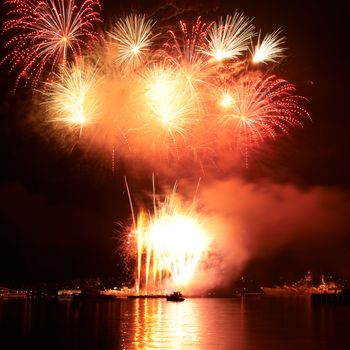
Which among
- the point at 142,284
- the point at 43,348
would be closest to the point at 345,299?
the point at 142,284

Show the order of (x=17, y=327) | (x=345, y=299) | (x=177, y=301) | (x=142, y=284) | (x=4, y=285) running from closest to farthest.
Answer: (x=17, y=327) < (x=177, y=301) < (x=345, y=299) < (x=142, y=284) < (x=4, y=285)

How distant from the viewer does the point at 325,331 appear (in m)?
33.0

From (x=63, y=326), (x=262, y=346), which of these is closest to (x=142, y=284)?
(x=63, y=326)

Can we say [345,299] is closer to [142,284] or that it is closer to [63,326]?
[142,284]

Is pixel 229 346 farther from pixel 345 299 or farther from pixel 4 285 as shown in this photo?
pixel 4 285

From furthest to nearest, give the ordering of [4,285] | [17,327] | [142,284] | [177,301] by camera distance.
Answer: [4,285] → [142,284] → [177,301] → [17,327]

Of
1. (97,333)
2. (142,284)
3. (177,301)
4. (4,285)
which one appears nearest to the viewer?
(97,333)

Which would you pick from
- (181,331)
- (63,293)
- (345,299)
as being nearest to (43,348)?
(181,331)

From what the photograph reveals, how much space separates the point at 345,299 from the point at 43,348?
93.9 m

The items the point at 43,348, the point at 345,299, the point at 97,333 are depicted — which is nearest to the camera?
the point at 43,348

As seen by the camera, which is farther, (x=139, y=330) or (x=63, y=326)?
(x=63, y=326)

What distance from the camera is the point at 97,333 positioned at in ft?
94.2

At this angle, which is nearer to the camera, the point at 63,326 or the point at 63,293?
the point at 63,326

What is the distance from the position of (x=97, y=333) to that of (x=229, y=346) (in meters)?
8.15
